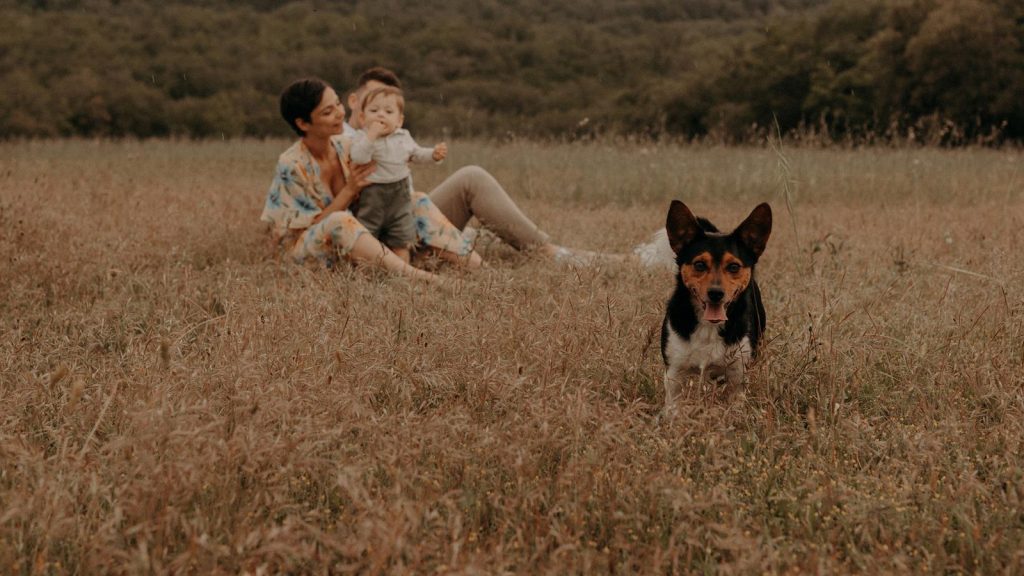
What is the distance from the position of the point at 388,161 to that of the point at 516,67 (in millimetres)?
47442

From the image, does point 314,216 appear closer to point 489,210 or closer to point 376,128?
point 376,128

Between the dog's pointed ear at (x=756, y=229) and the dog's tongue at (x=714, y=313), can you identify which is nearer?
the dog's tongue at (x=714, y=313)

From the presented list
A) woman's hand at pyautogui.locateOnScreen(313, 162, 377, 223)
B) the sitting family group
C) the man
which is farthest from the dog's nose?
woman's hand at pyautogui.locateOnScreen(313, 162, 377, 223)

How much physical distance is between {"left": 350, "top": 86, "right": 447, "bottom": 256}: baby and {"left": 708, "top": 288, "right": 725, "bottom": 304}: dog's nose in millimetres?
2426

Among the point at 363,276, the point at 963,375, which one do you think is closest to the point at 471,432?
the point at 963,375

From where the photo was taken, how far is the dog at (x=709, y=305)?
2766mm

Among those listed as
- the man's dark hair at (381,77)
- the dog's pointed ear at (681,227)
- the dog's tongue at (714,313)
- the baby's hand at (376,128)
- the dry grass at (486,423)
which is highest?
the man's dark hair at (381,77)

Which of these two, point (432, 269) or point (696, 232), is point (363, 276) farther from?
point (696, 232)

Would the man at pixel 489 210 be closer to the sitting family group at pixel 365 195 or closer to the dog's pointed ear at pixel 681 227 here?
the sitting family group at pixel 365 195

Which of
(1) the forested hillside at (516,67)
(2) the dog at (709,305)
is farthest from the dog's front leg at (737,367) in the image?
(1) the forested hillside at (516,67)

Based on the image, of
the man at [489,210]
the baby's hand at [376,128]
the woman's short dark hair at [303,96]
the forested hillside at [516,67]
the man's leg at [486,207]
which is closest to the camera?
the baby's hand at [376,128]

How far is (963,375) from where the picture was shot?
3.08 metres

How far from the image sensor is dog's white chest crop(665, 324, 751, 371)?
2869mm

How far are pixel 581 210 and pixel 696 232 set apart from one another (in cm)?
590
